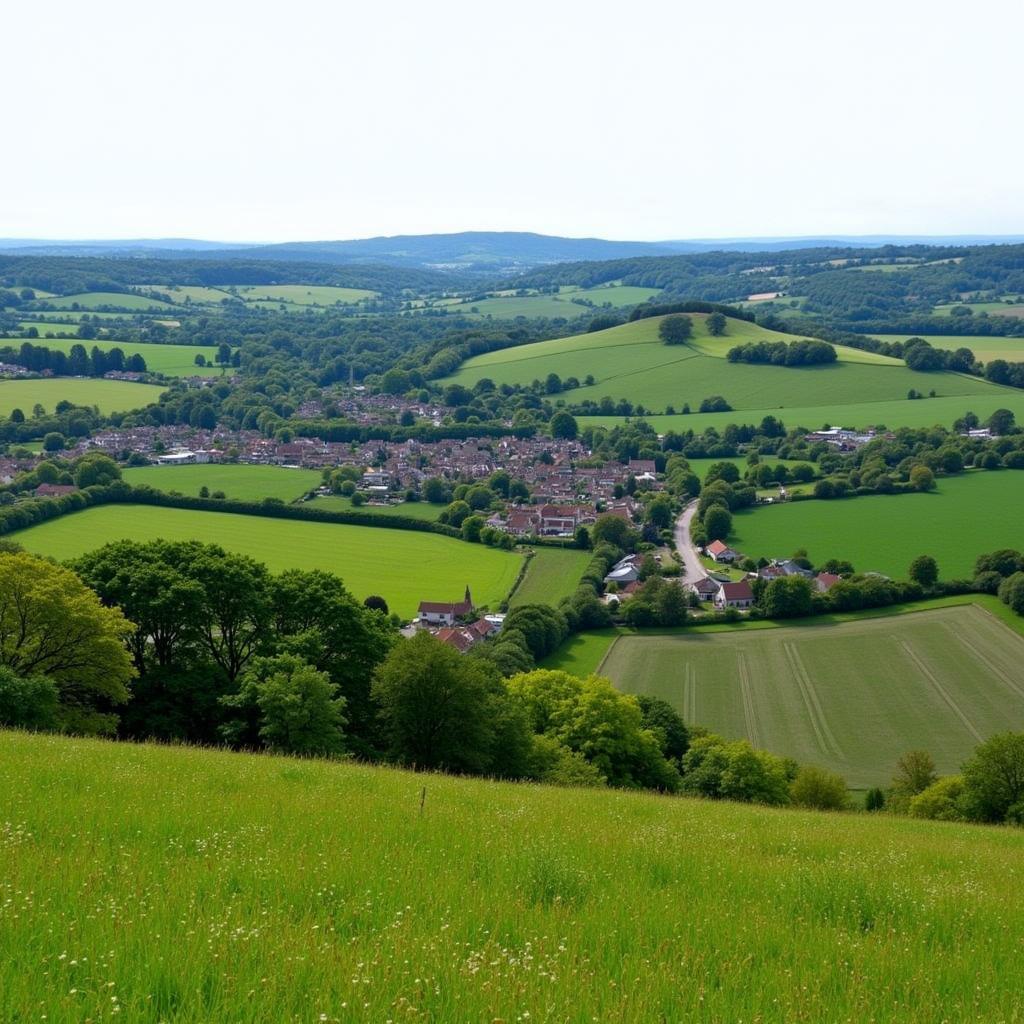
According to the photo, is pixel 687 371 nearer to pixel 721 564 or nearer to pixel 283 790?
pixel 721 564

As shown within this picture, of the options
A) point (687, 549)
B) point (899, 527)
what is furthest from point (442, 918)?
point (899, 527)

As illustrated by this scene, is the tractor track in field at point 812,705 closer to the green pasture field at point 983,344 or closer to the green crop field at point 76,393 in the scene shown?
the green crop field at point 76,393

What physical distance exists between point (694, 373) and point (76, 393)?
9829 cm

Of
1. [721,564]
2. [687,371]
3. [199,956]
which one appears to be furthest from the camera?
[687,371]

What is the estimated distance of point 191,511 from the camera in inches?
3374

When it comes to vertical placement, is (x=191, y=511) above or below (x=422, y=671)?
below

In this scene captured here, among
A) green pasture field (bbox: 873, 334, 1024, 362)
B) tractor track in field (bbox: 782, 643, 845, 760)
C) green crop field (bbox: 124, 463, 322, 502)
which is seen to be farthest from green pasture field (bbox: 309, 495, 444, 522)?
green pasture field (bbox: 873, 334, 1024, 362)

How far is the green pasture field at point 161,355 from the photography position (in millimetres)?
177300

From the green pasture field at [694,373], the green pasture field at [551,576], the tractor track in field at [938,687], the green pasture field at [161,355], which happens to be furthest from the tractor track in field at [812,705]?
the green pasture field at [161,355]

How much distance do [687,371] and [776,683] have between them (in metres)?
111

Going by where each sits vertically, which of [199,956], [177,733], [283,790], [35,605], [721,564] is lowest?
[721,564]

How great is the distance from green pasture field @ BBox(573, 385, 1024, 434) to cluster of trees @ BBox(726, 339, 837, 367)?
806 inches

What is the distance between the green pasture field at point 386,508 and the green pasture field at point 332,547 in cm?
447

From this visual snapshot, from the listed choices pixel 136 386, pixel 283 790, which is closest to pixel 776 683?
pixel 283 790
